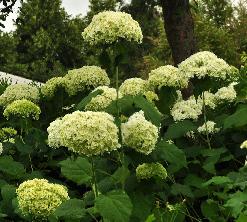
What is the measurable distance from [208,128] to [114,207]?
1.61 metres

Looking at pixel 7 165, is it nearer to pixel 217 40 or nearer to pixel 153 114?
pixel 153 114

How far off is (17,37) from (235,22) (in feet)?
42.9

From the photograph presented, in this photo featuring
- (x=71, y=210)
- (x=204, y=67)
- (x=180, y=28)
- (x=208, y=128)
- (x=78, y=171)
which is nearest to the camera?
(x=71, y=210)

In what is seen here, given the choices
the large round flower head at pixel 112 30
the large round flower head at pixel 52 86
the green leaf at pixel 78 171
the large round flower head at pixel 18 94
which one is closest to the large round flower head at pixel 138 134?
the green leaf at pixel 78 171

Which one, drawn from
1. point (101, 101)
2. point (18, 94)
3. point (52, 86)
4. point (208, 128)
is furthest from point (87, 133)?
point (18, 94)

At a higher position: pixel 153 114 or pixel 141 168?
pixel 153 114

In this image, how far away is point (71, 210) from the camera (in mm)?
2795

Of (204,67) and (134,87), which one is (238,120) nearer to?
(204,67)

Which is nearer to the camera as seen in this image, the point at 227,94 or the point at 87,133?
the point at 87,133

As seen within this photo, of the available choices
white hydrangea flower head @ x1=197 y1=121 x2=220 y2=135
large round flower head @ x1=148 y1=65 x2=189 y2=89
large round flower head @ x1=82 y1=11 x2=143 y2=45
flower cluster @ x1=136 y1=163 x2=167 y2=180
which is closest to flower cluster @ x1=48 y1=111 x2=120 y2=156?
flower cluster @ x1=136 y1=163 x2=167 y2=180

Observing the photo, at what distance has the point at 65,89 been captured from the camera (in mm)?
5148

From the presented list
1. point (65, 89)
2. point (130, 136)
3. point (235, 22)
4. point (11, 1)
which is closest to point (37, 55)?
point (235, 22)

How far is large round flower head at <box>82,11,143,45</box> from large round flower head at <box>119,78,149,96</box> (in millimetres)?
1149

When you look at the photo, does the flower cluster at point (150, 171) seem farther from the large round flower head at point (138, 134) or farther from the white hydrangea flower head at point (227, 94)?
the white hydrangea flower head at point (227, 94)
